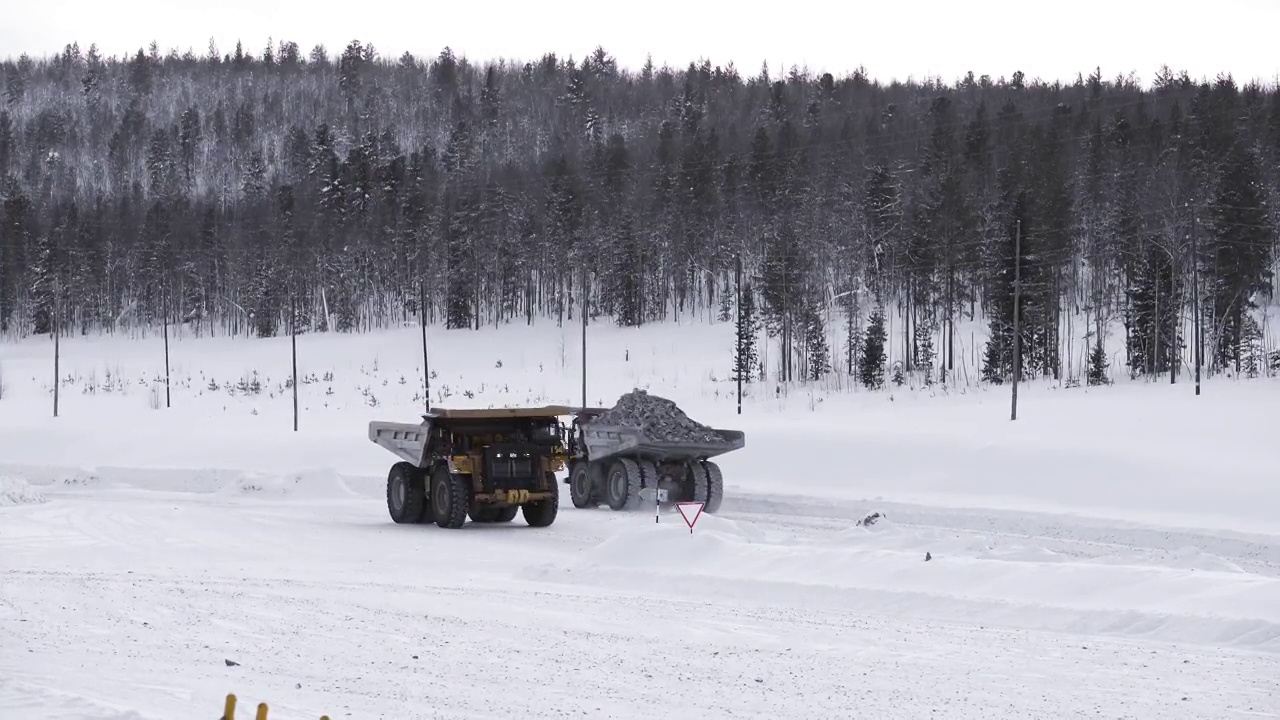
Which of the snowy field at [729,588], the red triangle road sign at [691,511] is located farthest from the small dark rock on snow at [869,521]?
the red triangle road sign at [691,511]

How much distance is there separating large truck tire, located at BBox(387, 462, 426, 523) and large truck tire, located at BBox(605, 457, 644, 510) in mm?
4407

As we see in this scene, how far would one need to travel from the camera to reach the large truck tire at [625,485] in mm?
→ 26250

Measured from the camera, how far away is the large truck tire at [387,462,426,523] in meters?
23.4

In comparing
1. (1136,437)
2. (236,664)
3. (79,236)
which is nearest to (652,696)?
(236,664)

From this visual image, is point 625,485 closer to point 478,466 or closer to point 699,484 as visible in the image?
point 699,484

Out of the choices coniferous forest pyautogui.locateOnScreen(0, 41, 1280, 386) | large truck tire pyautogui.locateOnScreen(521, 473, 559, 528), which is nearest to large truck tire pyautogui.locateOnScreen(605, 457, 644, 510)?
large truck tire pyautogui.locateOnScreen(521, 473, 559, 528)

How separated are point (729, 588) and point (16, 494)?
17.0m

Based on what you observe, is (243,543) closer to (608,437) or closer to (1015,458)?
(608,437)

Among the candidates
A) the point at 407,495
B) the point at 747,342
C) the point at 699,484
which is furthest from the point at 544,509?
the point at 747,342

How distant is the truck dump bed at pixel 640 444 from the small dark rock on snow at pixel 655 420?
4.2 inches

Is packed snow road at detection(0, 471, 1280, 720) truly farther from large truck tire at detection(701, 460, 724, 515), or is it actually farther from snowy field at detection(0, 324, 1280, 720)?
large truck tire at detection(701, 460, 724, 515)

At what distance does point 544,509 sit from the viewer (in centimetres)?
2311

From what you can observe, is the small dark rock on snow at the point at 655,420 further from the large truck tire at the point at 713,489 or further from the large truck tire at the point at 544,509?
the large truck tire at the point at 544,509

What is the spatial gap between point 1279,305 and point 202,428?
61106mm
